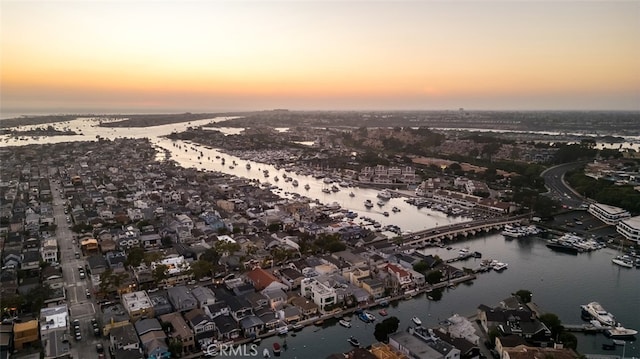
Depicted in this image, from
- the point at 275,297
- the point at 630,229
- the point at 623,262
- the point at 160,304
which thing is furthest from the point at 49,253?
the point at 630,229

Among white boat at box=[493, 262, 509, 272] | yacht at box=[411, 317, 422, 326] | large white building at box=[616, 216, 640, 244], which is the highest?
large white building at box=[616, 216, 640, 244]

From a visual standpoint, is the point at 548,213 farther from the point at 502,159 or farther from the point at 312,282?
the point at 502,159

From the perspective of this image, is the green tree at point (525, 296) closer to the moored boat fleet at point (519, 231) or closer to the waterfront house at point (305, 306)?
the waterfront house at point (305, 306)

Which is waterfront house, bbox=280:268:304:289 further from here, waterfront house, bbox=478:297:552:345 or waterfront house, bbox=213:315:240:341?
waterfront house, bbox=478:297:552:345

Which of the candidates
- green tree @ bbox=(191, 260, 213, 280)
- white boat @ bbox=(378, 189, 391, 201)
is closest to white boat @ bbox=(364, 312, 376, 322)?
green tree @ bbox=(191, 260, 213, 280)

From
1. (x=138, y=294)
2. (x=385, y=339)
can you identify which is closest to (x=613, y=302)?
(x=385, y=339)

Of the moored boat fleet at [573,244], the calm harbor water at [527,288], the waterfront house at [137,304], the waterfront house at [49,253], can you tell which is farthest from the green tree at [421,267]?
the waterfront house at [49,253]

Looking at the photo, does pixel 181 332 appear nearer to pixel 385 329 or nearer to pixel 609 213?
pixel 385 329
